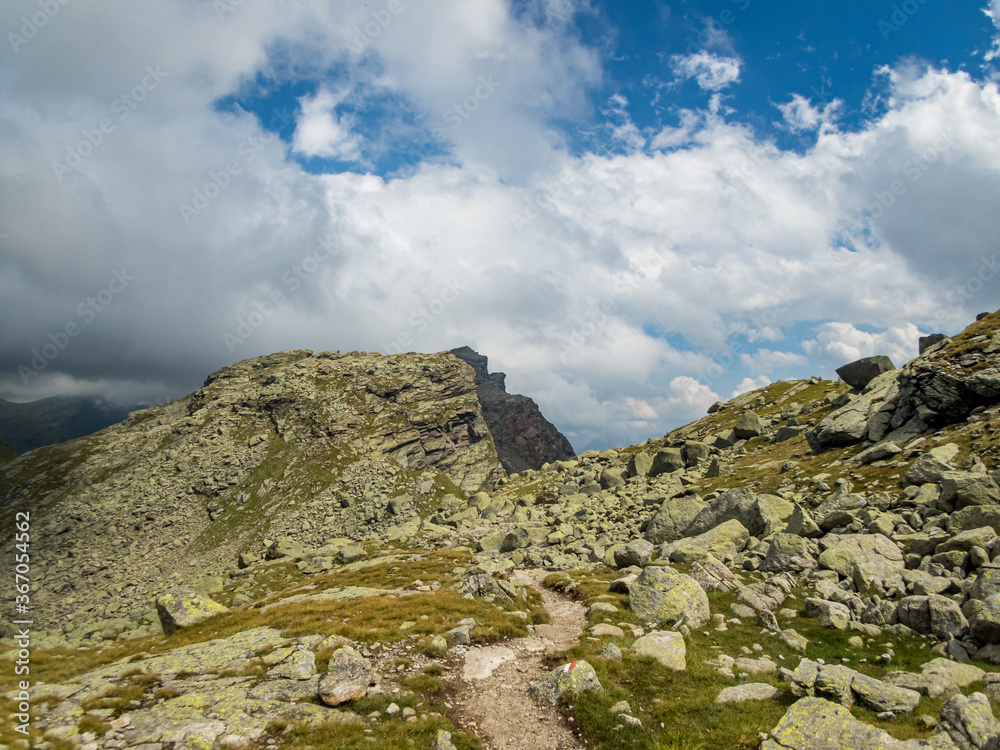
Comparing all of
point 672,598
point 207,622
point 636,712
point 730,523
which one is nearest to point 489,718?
point 636,712

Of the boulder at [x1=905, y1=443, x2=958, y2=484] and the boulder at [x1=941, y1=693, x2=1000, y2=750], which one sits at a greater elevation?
the boulder at [x1=905, y1=443, x2=958, y2=484]

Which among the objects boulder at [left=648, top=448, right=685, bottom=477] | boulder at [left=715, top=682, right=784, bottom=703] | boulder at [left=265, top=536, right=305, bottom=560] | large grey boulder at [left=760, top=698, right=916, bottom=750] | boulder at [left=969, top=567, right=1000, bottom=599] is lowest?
boulder at [left=715, top=682, right=784, bottom=703]

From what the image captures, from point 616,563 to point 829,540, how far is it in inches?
635

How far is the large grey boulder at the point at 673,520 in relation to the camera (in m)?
41.5

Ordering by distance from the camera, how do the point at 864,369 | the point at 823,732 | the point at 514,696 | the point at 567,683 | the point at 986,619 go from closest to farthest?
the point at 823,732, the point at 986,619, the point at 567,683, the point at 514,696, the point at 864,369

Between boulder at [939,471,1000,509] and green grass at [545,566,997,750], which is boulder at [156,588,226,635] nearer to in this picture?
green grass at [545,566,997,750]

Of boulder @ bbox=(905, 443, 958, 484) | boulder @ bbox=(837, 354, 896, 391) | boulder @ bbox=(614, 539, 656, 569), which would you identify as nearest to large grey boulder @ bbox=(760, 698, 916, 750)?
boulder @ bbox=(614, 539, 656, 569)

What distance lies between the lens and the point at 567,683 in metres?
16.4

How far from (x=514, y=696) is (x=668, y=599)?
10769mm

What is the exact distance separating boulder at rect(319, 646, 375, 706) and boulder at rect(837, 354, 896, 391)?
80.7 m

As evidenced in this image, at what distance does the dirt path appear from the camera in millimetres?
14539

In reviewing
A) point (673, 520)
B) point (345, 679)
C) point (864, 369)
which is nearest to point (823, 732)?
point (345, 679)

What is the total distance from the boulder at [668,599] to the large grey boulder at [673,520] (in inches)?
691

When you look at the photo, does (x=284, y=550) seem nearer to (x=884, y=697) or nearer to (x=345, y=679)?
(x=345, y=679)
